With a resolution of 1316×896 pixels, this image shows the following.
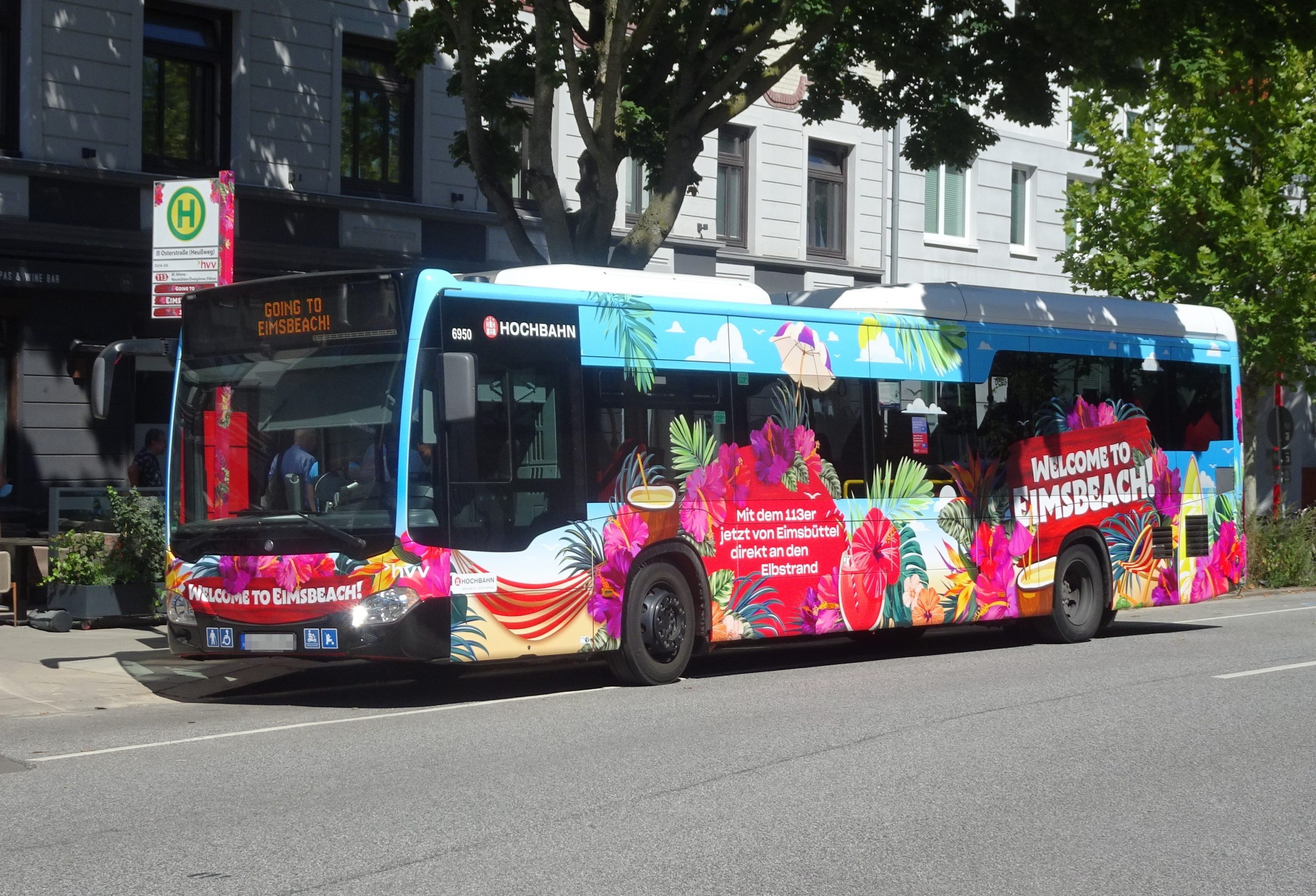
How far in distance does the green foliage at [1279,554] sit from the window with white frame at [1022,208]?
32.9 feet

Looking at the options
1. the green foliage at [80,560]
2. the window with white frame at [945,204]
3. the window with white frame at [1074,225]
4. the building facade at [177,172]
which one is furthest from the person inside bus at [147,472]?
the window with white frame at [945,204]

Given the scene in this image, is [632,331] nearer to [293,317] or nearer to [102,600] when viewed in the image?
[293,317]

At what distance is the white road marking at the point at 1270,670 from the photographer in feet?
39.9

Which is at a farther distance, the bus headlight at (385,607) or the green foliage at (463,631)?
the green foliage at (463,631)

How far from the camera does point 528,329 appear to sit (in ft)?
35.8

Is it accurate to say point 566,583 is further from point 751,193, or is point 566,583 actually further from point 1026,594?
point 751,193

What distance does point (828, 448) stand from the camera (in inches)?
505

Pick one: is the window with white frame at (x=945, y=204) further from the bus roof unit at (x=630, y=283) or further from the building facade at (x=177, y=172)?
the bus roof unit at (x=630, y=283)

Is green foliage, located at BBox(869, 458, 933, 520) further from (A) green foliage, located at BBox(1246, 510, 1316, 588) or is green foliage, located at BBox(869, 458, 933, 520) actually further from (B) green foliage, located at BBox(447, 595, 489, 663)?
(A) green foliage, located at BBox(1246, 510, 1316, 588)

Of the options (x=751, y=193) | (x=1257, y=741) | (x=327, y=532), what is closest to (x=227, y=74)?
(x=751, y=193)

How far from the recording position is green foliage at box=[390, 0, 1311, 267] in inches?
568

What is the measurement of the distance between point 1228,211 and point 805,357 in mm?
15286

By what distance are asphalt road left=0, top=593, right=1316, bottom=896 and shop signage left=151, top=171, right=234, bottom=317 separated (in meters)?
2.99

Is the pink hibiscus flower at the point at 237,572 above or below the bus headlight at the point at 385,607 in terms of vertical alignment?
above
